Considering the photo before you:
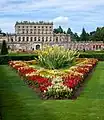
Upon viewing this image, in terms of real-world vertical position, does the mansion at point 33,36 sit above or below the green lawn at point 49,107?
above

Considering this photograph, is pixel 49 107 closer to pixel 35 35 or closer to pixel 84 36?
pixel 35 35

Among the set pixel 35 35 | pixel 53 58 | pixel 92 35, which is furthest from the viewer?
pixel 92 35

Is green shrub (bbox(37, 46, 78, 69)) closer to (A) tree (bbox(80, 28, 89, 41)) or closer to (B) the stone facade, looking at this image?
(B) the stone facade

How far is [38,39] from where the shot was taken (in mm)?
128875

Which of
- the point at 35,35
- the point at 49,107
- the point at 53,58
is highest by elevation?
the point at 35,35

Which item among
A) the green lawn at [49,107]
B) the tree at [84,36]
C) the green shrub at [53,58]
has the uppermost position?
the tree at [84,36]

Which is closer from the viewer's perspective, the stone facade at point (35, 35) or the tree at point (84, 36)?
the stone facade at point (35, 35)

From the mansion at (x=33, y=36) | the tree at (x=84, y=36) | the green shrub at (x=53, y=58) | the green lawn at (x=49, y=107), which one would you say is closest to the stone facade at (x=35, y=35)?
the mansion at (x=33, y=36)

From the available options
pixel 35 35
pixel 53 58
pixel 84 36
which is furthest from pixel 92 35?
pixel 53 58

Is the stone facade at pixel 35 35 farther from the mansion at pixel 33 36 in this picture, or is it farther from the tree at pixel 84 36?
the tree at pixel 84 36

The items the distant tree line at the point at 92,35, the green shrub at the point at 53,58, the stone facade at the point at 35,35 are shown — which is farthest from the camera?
the stone facade at the point at 35,35

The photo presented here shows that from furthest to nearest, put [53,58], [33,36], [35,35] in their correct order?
[35,35]
[33,36]
[53,58]

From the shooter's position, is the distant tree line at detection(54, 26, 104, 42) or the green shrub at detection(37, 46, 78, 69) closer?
the green shrub at detection(37, 46, 78, 69)

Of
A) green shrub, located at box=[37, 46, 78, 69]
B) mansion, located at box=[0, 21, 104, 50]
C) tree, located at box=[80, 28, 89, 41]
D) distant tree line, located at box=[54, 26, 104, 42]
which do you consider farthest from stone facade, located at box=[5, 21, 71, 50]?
green shrub, located at box=[37, 46, 78, 69]
